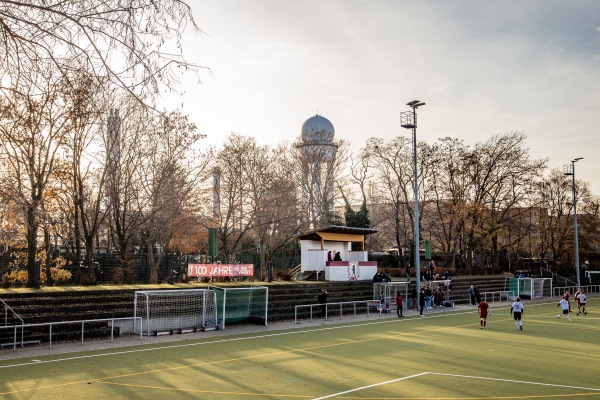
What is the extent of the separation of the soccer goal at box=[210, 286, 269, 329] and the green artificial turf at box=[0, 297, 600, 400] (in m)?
2.74

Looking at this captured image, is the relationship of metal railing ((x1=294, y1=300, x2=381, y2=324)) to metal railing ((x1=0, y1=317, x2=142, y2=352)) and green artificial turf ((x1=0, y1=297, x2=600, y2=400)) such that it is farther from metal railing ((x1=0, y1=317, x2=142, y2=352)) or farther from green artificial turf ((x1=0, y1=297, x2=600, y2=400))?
metal railing ((x1=0, y1=317, x2=142, y2=352))

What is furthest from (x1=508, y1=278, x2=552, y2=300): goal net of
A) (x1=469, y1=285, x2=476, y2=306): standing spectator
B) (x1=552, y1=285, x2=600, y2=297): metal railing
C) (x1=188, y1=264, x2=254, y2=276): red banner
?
(x1=188, y1=264, x2=254, y2=276): red banner

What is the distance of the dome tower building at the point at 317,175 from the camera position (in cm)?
6069

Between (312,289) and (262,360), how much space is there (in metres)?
18.0

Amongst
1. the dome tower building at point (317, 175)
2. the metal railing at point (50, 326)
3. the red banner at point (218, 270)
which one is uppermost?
the dome tower building at point (317, 175)

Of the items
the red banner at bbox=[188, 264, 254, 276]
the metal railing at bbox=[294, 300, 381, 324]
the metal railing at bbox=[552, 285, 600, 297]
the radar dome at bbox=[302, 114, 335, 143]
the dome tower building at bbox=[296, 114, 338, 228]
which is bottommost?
the metal railing at bbox=[552, 285, 600, 297]

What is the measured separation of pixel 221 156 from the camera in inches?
1871

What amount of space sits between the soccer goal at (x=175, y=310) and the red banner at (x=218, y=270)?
485cm

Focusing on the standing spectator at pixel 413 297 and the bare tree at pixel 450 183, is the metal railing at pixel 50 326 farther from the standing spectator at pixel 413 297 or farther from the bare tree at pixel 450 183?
the bare tree at pixel 450 183

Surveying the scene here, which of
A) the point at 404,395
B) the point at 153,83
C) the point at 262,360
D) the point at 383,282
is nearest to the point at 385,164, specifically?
the point at 383,282

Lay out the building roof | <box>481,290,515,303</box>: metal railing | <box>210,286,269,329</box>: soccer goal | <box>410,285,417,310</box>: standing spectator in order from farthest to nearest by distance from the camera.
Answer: <box>481,290,515,303</box>: metal railing < the building roof < <box>410,285,417,310</box>: standing spectator < <box>210,286,269,329</box>: soccer goal

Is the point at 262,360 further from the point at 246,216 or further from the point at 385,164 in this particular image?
the point at 385,164

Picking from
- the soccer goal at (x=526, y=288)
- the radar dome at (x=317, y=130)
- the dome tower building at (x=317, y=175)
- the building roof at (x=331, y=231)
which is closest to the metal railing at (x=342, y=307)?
the building roof at (x=331, y=231)

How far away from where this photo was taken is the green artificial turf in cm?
1316
